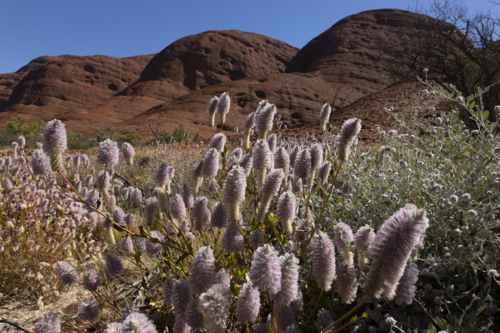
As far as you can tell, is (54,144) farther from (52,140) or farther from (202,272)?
(202,272)

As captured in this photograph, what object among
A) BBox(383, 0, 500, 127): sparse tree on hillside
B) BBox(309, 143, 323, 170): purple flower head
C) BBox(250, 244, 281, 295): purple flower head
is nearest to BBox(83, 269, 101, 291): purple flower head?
BBox(250, 244, 281, 295): purple flower head

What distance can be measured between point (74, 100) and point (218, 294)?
71.4 meters

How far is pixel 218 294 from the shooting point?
1006 millimetres

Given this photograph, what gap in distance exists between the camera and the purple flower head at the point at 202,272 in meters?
1.15

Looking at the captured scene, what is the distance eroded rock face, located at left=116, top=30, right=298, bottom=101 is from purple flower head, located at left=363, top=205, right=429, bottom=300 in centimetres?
5376

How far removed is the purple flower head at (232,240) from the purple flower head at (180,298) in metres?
0.32

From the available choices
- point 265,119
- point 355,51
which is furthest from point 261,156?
point 355,51

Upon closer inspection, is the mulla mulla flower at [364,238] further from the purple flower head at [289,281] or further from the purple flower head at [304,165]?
the purple flower head at [304,165]

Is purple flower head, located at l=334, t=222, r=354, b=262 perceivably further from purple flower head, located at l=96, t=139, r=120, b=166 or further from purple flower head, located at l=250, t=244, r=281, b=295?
purple flower head, located at l=96, t=139, r=120, b=166

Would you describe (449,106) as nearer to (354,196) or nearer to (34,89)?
(354,196)

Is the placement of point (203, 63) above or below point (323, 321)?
above

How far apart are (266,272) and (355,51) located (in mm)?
49731

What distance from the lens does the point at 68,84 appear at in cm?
6259

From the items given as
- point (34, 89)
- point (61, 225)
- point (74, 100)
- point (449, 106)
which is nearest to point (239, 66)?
point (74, 100)
